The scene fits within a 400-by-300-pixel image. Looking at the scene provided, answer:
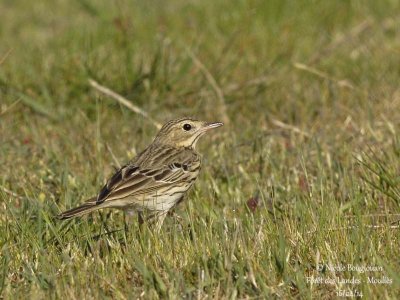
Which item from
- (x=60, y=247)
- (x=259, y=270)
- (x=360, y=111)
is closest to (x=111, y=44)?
(x=360, y=111)

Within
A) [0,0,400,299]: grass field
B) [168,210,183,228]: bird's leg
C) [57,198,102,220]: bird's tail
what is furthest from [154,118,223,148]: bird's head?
[57,198,102,220]: bird's tail

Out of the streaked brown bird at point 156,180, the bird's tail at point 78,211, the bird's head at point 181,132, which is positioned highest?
the bird's head at point 181,132

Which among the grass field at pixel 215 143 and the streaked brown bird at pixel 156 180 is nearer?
the grass field at pixel 215 143

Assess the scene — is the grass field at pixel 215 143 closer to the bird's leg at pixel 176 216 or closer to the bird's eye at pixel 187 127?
the bird's leg at pixel 176 216

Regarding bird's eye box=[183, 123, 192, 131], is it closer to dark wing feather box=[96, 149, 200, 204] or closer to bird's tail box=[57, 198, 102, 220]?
dark wing feather box=[96, 149, 200, 204]

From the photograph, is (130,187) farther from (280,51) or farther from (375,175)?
(280,51)

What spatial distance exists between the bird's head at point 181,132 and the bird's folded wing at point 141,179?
539mm

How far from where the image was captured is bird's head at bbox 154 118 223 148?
7.72 metres

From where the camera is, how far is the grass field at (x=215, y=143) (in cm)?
539

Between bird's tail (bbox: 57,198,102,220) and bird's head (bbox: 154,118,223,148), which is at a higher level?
bird's head (bbox: 154,118,223,148)

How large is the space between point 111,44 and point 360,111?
345 centimetres

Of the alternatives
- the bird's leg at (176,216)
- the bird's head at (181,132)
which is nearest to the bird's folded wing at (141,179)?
the bird's leg at (176,216)

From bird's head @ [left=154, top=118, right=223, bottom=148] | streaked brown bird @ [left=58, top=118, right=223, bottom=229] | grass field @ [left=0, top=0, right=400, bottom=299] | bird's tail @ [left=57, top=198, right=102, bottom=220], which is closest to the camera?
grass field @ [left=0, top=0, right=400, bottom=299]

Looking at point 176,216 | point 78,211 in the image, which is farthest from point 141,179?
point 78,211
